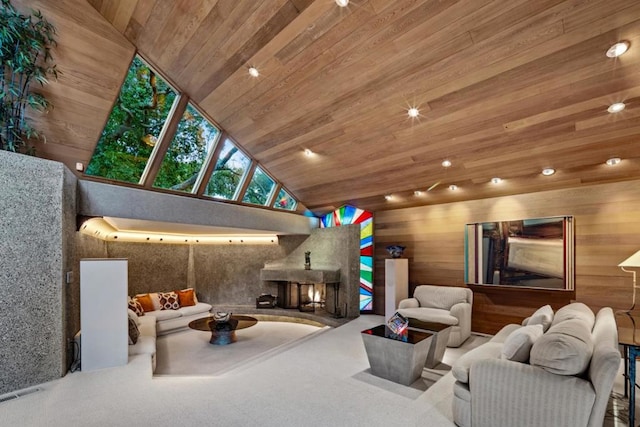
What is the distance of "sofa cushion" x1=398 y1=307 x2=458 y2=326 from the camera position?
4.77m

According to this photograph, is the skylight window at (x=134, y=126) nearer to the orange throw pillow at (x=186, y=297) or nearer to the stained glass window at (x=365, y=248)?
the orange throw pillow at (x=186, y=297)

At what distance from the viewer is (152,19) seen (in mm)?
3779

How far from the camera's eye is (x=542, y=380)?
Result: 230cm

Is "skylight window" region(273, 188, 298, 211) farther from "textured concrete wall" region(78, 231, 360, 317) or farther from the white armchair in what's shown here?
the white armchair

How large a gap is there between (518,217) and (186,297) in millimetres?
6881

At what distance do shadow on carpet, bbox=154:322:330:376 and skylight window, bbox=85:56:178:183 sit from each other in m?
2.86

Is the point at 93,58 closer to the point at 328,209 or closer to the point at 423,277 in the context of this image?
the point at 328,209

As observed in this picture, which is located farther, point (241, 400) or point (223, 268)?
point (223, 268)

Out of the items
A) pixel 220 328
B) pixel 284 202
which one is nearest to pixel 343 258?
pixel 284 202

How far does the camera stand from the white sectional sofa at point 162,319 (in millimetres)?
4789

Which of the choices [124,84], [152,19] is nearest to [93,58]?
[124,84]

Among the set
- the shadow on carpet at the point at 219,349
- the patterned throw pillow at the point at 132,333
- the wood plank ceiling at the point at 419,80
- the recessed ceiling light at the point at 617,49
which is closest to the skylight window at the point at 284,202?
the wood plank ceiling at the point at 419,80

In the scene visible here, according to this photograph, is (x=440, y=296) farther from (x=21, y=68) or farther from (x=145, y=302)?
(x=21, y=68)

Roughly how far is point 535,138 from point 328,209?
181 inches
